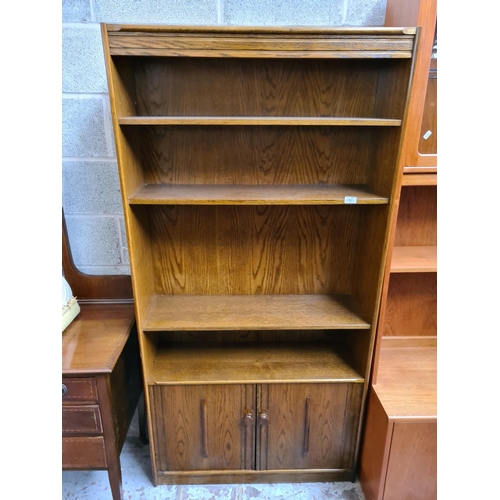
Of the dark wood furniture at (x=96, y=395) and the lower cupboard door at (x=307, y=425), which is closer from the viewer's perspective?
the dark wood furniture at (x=96, y=395)

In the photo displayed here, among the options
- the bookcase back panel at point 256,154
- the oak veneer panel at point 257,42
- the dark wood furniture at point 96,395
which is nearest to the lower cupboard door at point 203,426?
the dark wood furniture at point 96,395

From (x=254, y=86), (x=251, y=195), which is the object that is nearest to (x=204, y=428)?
(x=251, y=195)

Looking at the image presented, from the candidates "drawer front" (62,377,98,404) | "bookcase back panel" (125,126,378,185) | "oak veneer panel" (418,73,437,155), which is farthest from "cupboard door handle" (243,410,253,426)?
"oak veneer panel" (418,73,437,155)

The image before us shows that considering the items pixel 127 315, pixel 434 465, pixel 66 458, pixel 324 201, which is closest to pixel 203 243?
pixel 127 315

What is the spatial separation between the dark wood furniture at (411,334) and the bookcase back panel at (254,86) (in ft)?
0.69

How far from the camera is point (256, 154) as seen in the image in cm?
138

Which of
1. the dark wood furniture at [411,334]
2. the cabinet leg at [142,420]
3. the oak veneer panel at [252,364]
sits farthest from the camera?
the cabinet leg at [142,420]

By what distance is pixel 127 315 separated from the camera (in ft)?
4.92

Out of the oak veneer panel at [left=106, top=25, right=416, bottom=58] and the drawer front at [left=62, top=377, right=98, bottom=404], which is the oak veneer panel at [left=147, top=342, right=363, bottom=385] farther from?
the oak veneer panel at [left=106, top=25, right=416, bottom=58]

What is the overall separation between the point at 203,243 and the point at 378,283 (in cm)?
70

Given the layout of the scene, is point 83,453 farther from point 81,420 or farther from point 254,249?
point 254,249

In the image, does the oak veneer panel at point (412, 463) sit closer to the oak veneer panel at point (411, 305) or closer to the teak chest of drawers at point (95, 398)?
the oak veneer panel at point (411, 305)

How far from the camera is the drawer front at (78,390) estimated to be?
1179 millimetres
